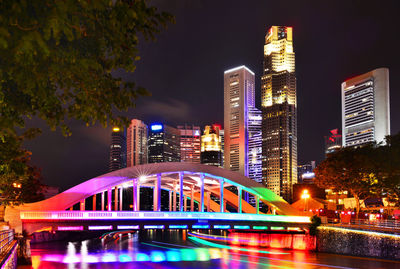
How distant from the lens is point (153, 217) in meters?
42.1

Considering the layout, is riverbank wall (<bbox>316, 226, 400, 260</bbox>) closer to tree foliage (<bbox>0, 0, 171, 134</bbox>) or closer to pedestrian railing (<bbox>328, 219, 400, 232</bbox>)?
pedestrian railing (<bbox>328, 219, 400, 232</bbox>)

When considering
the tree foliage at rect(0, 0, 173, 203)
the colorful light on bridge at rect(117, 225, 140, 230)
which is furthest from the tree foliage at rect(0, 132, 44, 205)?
the colorful light on bridge at rect(117, 225, 140, 230)

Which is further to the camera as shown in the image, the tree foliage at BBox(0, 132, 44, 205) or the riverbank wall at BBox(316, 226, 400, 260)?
the riverbank wall at BBox(316, 226, 400, 260)

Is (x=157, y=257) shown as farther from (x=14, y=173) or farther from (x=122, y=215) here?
(x=14, y=173)

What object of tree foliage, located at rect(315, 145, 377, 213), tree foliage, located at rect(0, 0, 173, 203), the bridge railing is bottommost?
the bridge railing

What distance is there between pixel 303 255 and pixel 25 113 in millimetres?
39102

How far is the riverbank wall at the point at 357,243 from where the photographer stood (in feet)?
118

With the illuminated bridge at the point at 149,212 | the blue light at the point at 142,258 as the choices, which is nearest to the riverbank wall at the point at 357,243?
the illuminated bridge at the point at 149,212

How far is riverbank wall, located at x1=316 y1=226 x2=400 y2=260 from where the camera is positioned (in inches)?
1411

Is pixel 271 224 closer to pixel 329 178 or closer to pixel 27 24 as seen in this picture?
pixel 329 178

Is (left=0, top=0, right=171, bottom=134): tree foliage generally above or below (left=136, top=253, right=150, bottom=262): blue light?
above

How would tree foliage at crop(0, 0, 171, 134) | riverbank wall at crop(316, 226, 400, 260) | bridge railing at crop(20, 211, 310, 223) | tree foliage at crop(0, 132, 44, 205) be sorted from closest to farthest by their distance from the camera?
tree foliage at crop(0, 0, 171, 134)
tree foliage at crop(0, 132, 44, 205)
riverbank wall at crop(316, 226, 400, 260)
bridge railing at crop(20, 211, 310, 223)

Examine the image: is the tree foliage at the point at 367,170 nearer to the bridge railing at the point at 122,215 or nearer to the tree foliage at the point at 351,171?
the tree foliage at the point at 351,171

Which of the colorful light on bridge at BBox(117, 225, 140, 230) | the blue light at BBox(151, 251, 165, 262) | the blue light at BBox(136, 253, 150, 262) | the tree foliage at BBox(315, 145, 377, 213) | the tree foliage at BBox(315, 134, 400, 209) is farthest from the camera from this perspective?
the tree foliage at BBox(315, 145, 377, 213)
